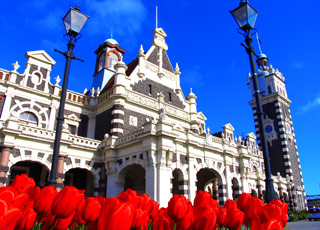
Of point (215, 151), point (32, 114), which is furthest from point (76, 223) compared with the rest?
point (32, 114)

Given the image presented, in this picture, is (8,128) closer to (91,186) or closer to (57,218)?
(91,186)

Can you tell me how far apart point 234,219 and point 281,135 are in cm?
4854

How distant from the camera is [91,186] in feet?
73.8

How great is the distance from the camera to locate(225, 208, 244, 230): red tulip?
2523 millimetres

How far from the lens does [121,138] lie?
20.6m

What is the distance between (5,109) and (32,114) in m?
2.16

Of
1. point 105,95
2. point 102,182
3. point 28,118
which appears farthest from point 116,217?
point 105,95

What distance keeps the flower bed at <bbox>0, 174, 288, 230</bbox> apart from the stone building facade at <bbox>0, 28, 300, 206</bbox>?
14.6 metres

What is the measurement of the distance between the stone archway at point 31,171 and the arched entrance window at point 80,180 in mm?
2098

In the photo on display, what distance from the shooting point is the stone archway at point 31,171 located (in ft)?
65.8

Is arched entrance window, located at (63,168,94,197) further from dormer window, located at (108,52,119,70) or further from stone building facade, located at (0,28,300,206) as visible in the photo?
dormer window, located at (108,52,119,70)

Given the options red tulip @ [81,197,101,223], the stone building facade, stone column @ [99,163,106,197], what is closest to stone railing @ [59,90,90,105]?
the stone building facade

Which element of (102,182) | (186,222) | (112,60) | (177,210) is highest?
(112,60)

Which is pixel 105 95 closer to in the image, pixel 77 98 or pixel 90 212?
pixel 77 98
